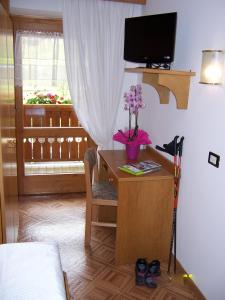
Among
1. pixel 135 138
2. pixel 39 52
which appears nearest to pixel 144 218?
pixel 135 138

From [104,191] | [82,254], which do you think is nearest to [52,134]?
[104,191]

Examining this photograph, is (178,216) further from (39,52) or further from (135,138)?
(39,52)

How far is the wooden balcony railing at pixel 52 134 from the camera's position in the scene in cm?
388

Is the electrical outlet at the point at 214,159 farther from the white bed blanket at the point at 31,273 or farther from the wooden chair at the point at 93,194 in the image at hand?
the white bed blanket at the point at 31,273

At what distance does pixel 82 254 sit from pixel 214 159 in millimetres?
1501

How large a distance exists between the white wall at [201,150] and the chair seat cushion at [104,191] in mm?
618

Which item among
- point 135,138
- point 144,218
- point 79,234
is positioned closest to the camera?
point 144,218

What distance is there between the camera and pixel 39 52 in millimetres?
3588

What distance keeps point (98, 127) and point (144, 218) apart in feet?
4.17

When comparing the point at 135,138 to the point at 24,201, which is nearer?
the point at 135,138

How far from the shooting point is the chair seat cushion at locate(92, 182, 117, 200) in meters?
2.86

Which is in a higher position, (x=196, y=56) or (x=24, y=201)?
(x=196, y=56)

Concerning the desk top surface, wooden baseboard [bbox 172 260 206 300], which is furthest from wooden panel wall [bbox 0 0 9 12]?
wooden baseboard [bbox 172 260 206 300]

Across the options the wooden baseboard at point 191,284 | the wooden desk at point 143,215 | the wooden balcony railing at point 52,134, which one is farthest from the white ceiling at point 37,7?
A: the wooden baseboard at point 191,284
